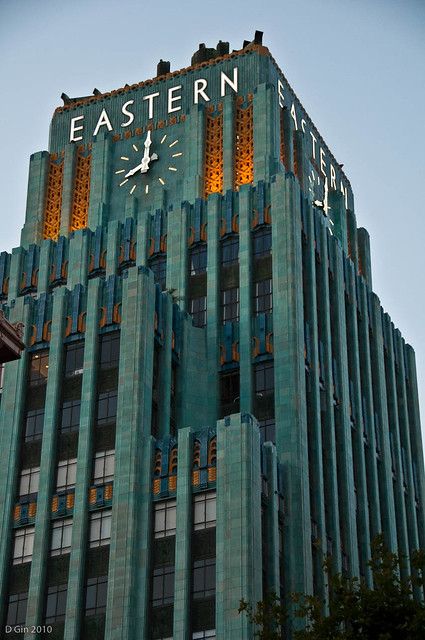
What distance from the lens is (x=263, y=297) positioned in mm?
94375

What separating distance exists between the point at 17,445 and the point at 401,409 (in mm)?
37214

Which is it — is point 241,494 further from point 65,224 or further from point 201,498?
point 65,224

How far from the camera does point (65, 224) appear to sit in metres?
108

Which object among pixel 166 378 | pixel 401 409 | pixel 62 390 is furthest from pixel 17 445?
pixel 401 409

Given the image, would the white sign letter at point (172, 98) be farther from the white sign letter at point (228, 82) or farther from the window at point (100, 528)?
the window at point (100, 528)

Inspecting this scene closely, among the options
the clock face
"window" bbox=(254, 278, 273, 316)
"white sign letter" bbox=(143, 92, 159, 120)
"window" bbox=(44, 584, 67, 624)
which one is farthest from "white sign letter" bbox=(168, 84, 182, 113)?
"window" bbox=(44, 584, 67, 624)

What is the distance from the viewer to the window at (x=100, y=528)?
265ft

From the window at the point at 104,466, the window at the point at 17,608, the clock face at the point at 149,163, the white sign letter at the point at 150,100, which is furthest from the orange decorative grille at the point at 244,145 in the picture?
the window at the point at 17,608

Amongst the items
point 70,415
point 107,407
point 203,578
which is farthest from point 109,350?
point 203,578

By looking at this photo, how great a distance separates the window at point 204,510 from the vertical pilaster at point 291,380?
593cm

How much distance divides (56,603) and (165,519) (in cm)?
868

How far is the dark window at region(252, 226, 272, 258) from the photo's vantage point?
9662 cm

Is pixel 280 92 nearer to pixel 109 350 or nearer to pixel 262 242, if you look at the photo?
pixel 262 242

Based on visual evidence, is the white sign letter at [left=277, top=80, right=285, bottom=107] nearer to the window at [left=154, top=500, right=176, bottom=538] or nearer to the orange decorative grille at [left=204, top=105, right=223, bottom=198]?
the orange decorative grille at [left=204, top=105, right=223, bottom=198]
